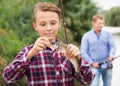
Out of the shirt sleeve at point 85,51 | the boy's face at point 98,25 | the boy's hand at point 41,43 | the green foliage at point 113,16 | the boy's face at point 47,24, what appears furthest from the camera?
the green foliage at point 113,16

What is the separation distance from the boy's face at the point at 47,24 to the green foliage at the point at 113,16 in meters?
37.3

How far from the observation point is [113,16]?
4112 cm

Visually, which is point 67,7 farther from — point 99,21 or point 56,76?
point 56,76

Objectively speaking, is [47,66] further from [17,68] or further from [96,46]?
[96,46]

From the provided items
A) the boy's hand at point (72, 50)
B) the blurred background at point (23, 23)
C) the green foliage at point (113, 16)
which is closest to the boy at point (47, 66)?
the boy's hand at point (72, 50)

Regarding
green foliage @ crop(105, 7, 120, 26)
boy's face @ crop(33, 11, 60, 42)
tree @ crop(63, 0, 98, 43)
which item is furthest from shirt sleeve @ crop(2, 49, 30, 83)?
green foliage @ crop(105, 7, 120, 26)

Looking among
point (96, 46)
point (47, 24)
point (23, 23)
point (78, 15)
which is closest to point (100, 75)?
point (96, 46)

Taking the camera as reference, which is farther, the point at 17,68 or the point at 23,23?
the point at 23,23

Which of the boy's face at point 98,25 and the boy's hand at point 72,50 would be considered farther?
the boy's face at point 98,25

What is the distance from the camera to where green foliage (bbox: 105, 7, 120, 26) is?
134 ft

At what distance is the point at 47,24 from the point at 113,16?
38.0m

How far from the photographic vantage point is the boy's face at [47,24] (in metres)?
3.39

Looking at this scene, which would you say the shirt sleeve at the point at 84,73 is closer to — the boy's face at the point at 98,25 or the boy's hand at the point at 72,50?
the boy's hand at the point at 72,50

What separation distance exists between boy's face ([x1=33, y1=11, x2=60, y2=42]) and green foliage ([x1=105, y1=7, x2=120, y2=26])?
37270 millimetres
